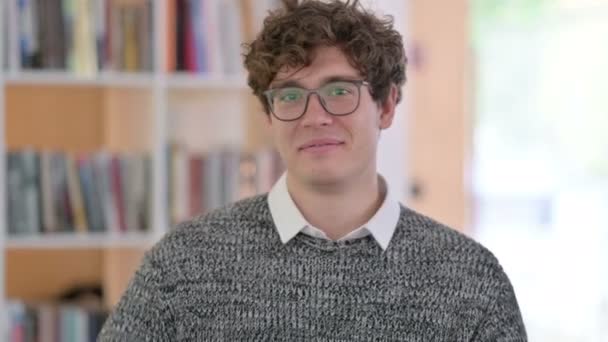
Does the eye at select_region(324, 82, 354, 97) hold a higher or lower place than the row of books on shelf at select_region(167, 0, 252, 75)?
lower

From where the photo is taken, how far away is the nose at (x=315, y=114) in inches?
61.7

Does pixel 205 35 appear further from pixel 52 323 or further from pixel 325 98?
pixel 325 98

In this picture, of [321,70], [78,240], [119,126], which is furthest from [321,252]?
[119,126]

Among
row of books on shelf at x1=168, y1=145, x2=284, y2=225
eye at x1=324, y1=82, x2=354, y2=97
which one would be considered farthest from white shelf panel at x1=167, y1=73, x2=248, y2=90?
eye at x1=324, y1=82, x2=354, y2=97

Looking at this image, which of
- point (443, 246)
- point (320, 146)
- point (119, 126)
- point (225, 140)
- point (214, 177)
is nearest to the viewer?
point (320, 146)

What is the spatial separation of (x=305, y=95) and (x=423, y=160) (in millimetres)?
3779

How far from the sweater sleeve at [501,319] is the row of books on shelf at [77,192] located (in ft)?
5.39

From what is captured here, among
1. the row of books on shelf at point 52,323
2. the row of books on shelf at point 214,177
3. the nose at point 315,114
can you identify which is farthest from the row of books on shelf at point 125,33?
the nose at point 315,114

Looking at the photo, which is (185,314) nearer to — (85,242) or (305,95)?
(305,95)

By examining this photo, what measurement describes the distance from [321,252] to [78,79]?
5.09ft

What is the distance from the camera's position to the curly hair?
5.20ft

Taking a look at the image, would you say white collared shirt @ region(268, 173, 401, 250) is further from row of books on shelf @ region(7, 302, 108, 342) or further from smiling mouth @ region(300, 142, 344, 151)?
row of books on shelf @ region(7, 302, 108, 342)

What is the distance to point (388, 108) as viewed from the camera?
1691 mm

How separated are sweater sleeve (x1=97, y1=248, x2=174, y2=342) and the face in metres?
0.28
